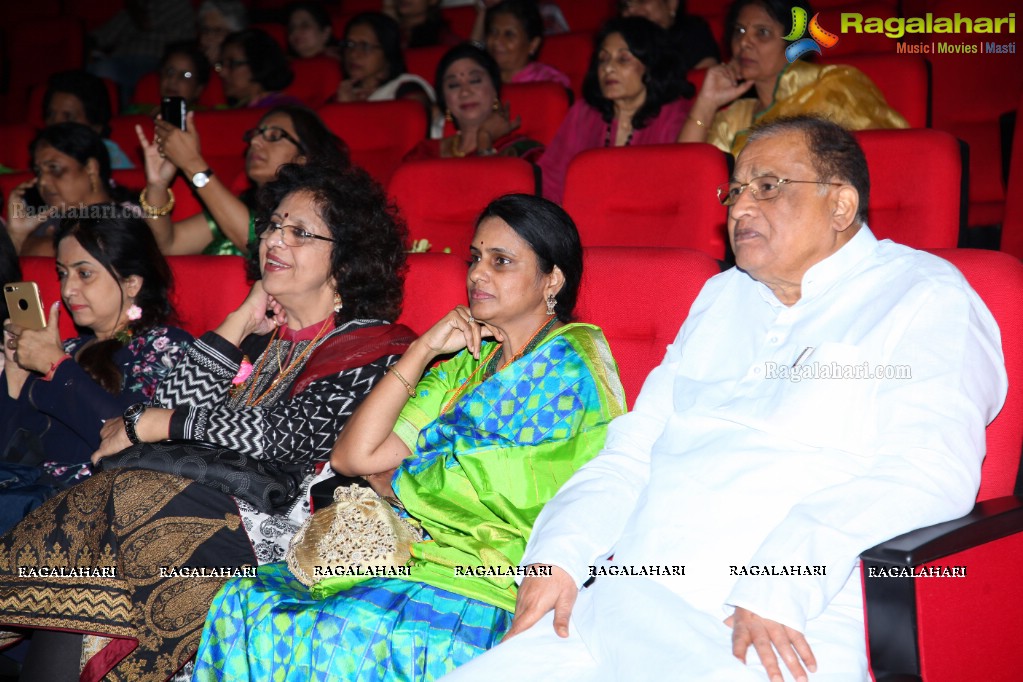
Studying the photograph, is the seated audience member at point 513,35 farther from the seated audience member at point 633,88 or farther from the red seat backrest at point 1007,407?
the red seat backrest at point 1007,407

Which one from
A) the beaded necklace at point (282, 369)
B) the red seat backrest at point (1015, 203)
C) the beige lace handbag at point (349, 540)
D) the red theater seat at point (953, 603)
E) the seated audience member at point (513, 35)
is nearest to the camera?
the red theater seat at point (953, 603)

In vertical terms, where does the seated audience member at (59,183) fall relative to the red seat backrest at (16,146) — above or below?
below

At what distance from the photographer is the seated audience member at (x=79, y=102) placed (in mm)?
4797

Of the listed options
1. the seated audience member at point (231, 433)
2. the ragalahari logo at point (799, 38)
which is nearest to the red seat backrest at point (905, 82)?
the ragalahari logo at point (799, 38)

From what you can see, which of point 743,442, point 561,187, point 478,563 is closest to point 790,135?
point 743,442

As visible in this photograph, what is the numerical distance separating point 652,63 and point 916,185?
146 cm

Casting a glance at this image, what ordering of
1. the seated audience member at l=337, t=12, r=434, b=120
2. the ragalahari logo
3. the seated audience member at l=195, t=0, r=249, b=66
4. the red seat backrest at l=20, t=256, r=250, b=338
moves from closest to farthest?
the red seat backrest at l=20, t=256, r=250, b=338, the ragalahari logo, the seated audience member at l=337, t=12, r=434, b=120, the seated audience member at l=195, t=0, r=249, b=66

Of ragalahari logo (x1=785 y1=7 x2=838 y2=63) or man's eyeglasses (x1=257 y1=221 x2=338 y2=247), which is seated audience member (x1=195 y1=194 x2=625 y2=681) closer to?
man's eyeglasses (x1=257 y1=221 x2=338 y2=247)

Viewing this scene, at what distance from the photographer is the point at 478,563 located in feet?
5.95

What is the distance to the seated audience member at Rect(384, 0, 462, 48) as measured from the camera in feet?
18.1

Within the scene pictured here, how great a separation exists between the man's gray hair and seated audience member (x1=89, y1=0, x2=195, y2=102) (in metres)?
5.43

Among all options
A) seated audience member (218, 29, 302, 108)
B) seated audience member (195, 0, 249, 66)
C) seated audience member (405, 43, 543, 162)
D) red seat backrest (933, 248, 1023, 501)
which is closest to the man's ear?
red seat backrest (933, 248, 1023, 501)

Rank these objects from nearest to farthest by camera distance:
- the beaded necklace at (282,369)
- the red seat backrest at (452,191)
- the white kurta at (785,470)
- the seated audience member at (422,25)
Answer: the white kurta at (785,470)
the beaded necklace at (282,369)
the red seat backrest at (452,191)
the seated audience member at (422,25)

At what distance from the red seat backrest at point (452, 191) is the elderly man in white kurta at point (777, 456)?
1302 millimetres
